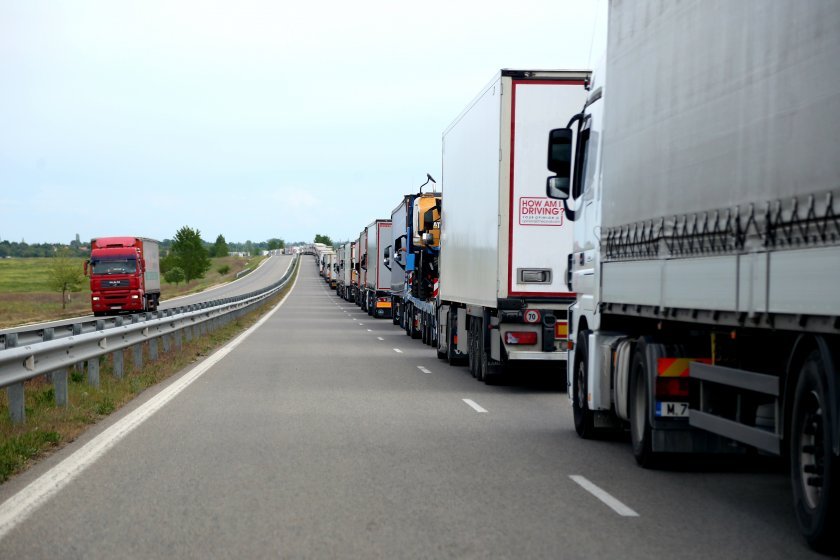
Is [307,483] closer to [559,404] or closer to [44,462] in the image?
[44,462]

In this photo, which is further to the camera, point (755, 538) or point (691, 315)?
point (691, 315)

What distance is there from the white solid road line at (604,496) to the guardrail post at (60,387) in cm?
650

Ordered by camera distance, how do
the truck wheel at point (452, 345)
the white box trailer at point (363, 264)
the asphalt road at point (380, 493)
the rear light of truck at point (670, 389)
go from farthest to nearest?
the white box trailer at point (363, 264), the truck wheel at point (452, 345), the rear light of truck at point (670, 389), the asphalt road at point (380, 493)

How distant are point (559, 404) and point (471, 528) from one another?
8.30 metres

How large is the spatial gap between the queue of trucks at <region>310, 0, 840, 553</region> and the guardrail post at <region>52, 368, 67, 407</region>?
5.59m

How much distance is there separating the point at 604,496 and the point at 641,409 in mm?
1626

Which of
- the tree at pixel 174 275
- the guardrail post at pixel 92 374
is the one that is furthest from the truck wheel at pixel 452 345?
the tree at pixel 174 275

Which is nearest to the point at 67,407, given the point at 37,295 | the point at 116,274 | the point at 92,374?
the point at 92,374

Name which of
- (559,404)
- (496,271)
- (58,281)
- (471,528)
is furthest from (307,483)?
(58,281)

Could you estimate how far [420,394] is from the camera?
54.8 feet

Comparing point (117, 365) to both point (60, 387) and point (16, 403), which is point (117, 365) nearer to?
point (60, 387)

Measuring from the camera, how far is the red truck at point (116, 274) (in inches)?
2073

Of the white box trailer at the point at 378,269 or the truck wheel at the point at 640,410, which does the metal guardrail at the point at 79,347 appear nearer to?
the truck wheel at the point at 640,410

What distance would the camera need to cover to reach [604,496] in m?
8.66
